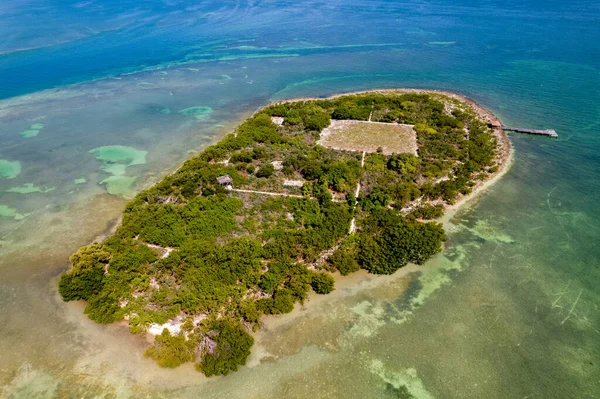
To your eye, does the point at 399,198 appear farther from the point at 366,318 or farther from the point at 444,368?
the point at 444,368

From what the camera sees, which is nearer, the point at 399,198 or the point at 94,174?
the point at 399,198

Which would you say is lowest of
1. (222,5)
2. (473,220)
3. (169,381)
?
(169,381)

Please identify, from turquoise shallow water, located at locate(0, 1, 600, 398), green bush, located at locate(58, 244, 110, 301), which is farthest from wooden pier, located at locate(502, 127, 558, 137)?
green bush, located at locate(58, 244, 110, 301)

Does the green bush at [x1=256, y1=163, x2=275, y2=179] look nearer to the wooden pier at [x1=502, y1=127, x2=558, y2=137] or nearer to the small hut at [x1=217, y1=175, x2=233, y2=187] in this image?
the small hut at [x1=217, y1=175, x2=233, y2=187]

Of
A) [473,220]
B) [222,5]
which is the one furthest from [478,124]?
[222,5]

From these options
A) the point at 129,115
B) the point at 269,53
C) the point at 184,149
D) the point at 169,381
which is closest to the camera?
the point at 169,381

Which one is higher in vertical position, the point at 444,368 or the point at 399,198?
the point at 399,198

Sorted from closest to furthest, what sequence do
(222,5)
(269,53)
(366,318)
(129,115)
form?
(366,318) → (129,115) → (269,53) → (222,5)

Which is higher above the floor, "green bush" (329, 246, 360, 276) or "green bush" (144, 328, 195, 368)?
"green bush" (329, 246, 360, 276)
